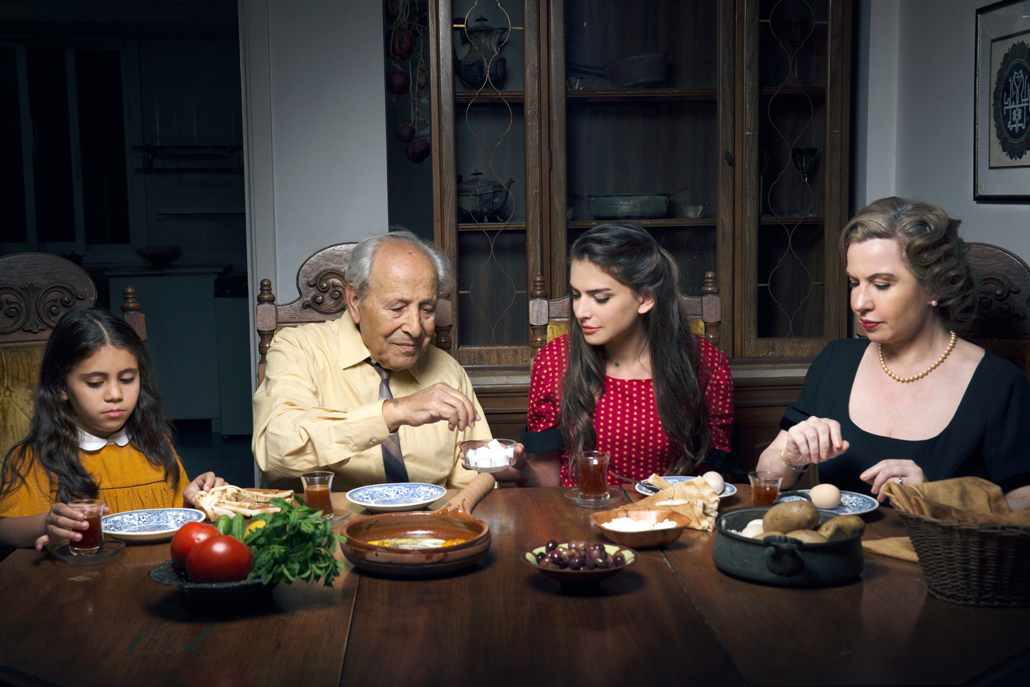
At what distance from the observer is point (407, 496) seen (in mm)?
1747

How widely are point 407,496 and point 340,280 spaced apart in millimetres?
932

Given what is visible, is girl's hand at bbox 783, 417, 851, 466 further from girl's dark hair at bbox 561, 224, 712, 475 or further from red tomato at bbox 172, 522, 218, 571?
red tomato at bbox 172, 522, 218, 571

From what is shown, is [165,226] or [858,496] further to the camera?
[165,226]

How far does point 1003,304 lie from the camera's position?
214cm

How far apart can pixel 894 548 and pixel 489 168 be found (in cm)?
226

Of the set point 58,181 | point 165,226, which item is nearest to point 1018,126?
point 165,226

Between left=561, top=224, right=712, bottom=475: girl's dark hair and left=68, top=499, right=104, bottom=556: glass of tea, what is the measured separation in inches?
44.3

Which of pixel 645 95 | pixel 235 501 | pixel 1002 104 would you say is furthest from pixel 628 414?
pixel 645 95

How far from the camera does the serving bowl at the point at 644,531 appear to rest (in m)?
1.45

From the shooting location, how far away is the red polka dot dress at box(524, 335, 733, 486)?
2217 millimetres

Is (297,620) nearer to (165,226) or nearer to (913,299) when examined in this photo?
(913,299)

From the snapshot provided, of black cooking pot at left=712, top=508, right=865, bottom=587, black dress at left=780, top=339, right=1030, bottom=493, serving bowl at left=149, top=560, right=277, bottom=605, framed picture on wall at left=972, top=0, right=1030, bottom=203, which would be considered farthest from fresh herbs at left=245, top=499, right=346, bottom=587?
framed picture on wall at left=972, top=0, right=1030, bottom=203

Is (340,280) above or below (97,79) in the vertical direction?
below

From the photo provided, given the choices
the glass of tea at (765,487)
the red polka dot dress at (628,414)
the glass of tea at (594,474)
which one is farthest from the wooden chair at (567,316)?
the glass of tea at (765,487)
